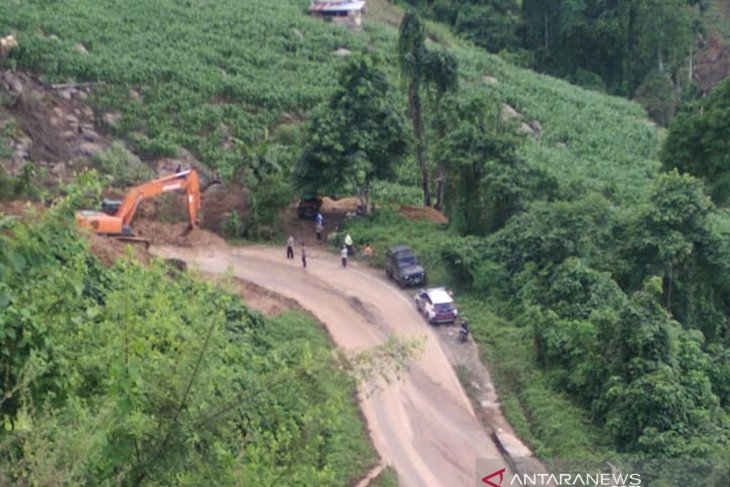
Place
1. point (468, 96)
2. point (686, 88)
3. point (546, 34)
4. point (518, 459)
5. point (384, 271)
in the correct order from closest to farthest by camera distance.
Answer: point (518, 459) < point (384, 271) < point (468, 96) < point (686, 88) < point (546, 34)

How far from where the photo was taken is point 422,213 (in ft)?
110

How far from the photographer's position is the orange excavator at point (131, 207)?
95.2 ft

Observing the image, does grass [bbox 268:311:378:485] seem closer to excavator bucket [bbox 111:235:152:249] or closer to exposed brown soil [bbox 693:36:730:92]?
excavator bucket [bbox 111:235:152:249]

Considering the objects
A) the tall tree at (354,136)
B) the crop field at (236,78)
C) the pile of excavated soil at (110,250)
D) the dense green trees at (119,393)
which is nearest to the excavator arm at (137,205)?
the pile of excavated soil at (110,250)

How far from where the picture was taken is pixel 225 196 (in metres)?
33.6

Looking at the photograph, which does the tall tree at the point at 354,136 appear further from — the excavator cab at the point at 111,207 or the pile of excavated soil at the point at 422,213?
the excavator cab at the point at 111,207

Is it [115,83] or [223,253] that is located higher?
[115,83]

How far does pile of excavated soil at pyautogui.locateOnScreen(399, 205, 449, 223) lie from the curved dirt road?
3.54m

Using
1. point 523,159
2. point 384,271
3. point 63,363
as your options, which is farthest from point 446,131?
point 63,363

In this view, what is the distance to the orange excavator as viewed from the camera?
95.2 ft

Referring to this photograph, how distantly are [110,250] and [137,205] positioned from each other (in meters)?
5.44

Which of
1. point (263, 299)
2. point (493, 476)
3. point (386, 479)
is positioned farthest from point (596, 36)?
point (386, 479)

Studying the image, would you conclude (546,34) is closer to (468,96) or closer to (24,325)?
(468,96)

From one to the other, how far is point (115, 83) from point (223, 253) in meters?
12.4
